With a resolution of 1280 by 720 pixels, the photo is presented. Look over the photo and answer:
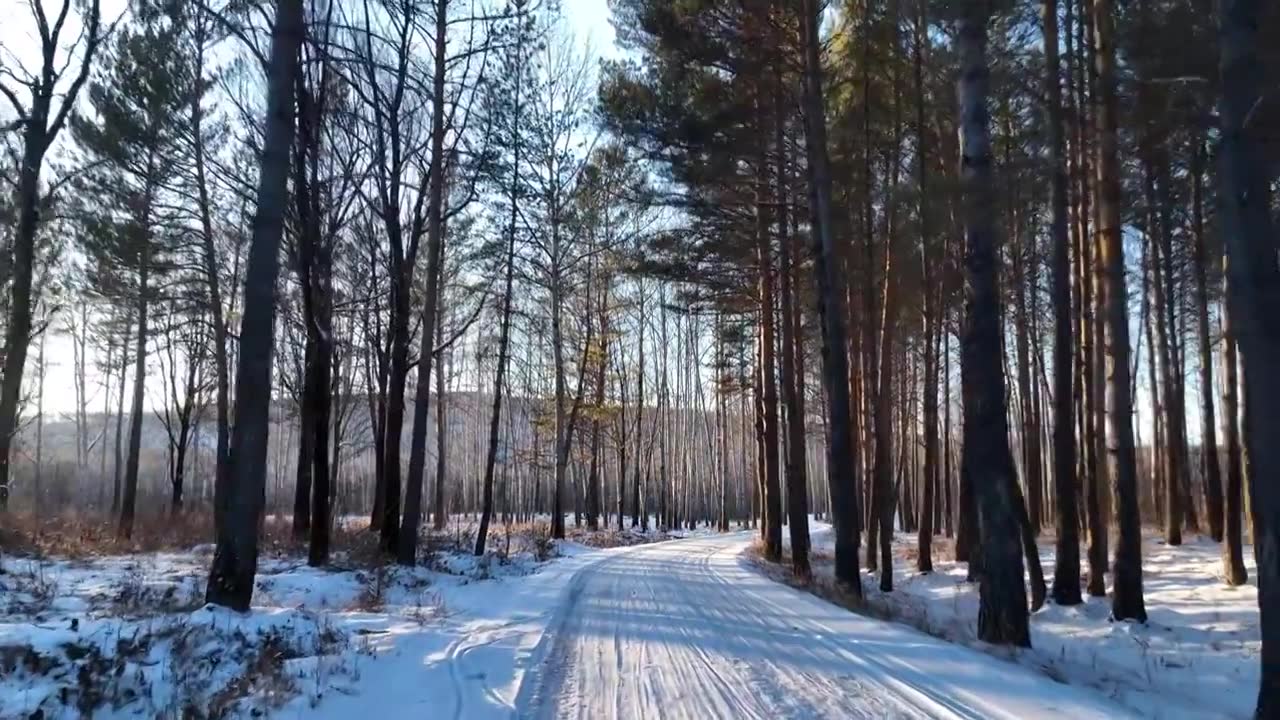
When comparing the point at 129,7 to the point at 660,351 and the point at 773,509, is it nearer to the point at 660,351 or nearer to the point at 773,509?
the point at 773,509

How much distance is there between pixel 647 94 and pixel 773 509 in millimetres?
10521

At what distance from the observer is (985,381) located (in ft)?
27.6

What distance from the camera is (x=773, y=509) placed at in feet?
71.8

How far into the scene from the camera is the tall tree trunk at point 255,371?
8.15 m

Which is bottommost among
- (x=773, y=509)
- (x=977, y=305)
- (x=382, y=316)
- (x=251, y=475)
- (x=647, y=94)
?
(x=773, y=509)

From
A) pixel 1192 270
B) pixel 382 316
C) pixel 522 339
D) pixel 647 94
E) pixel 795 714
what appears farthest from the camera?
pixel 522 339

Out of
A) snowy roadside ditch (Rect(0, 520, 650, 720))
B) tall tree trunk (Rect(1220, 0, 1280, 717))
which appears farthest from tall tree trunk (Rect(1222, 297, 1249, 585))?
snowy roadside ditch (Rect(0, 520, 650, 720))

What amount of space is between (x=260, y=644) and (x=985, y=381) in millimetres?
6675

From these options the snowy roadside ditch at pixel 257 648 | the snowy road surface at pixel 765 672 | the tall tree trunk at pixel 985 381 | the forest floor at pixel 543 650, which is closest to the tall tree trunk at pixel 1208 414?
the forest floor at pixel 543 650

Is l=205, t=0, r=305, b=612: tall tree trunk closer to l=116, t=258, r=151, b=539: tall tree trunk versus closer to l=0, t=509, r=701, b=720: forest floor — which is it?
l=0, t=509, r=701, b=720: forest floor

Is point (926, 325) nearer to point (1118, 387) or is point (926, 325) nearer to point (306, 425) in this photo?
point (1118, 387)

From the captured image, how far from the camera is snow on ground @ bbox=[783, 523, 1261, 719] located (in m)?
7.76

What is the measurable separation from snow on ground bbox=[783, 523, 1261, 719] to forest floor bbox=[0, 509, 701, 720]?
4.50 m

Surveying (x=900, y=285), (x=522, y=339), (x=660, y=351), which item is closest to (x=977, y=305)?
(x=900, y=285)
